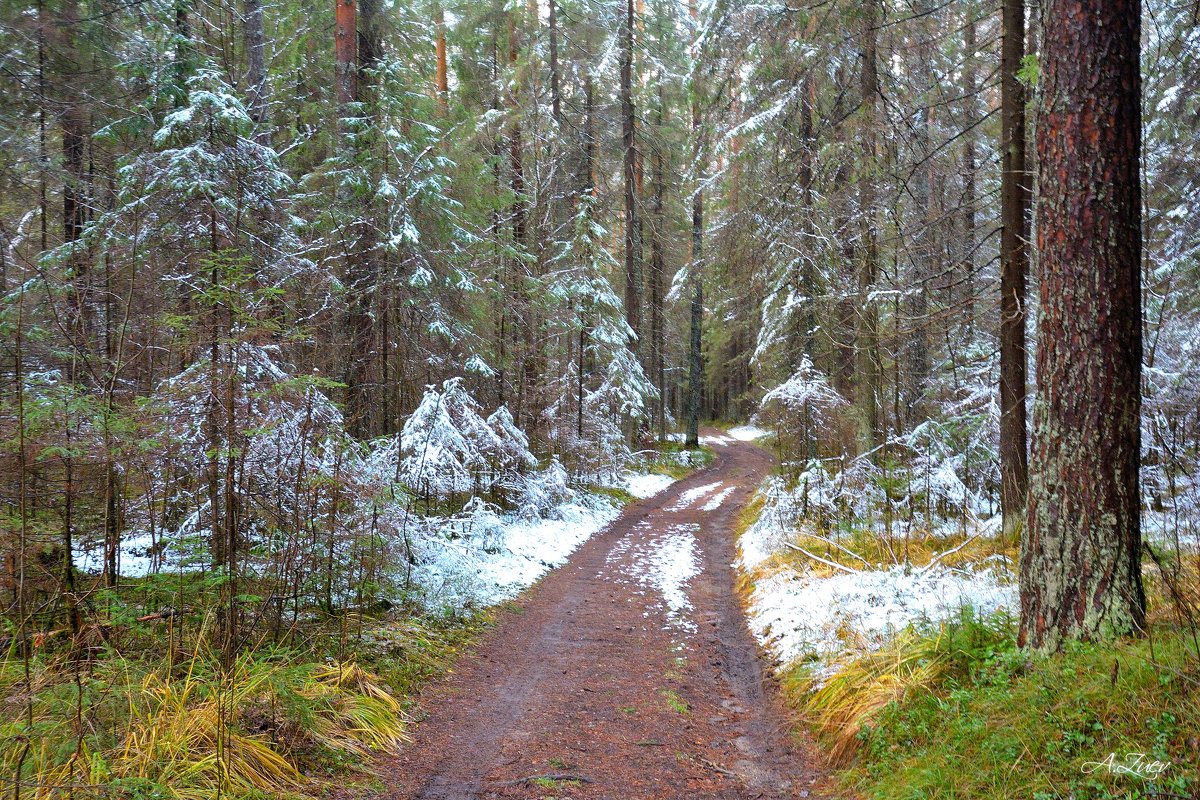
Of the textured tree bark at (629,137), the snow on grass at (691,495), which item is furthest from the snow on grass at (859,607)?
the textured tree bark at (629,137)

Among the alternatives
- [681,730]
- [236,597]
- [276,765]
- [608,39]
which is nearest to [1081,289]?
[681,730]

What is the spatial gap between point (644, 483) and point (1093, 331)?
15.7 meters

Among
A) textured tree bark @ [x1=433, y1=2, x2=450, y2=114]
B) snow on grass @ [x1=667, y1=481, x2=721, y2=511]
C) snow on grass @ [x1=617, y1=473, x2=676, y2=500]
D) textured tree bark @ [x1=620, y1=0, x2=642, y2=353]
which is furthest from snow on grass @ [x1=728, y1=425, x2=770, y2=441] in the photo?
textured tree bark @ [x1=433, y1=2, x2=450, y2=114]

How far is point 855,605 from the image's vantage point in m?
6.32

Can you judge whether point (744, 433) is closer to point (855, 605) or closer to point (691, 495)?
point (691, 495)

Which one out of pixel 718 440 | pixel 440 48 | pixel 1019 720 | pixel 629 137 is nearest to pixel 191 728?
pixel 1019 720

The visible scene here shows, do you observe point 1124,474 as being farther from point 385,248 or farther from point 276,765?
point 385,248

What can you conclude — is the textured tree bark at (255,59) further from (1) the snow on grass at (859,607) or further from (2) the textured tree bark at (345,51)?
(1) the snow on grass at (859,607)

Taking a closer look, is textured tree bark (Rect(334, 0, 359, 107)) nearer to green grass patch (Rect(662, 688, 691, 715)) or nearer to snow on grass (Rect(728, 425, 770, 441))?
green grass patch (Rect(662, 688, 691, 715))

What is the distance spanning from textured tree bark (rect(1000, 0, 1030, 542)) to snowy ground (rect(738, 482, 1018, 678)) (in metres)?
1.73

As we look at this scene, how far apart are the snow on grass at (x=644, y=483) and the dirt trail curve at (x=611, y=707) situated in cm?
790

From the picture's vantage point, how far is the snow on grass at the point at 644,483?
17766 mm

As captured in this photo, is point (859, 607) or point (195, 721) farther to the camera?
point (859, 607)

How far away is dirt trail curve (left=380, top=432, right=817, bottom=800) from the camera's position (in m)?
4.34
